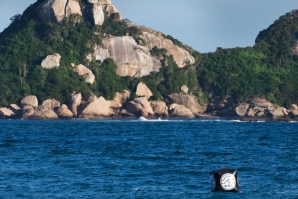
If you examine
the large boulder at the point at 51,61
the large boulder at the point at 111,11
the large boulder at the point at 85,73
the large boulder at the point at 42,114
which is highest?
the large boulder at the point at 111,11

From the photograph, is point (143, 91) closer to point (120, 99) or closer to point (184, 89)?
point (120, 99)

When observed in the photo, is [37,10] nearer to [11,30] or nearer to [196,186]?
[11,30]

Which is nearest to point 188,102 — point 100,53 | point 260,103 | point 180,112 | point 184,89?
point 180,112

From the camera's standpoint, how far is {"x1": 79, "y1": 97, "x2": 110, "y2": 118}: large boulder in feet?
393

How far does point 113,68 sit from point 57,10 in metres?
15.5

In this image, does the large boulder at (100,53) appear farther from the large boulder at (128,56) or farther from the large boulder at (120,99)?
the large boulder at (120,99)

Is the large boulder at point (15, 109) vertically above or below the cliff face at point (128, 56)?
below

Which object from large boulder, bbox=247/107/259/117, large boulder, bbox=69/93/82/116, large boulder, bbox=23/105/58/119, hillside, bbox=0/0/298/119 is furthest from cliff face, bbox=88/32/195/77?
large boulder, bbox=23/105/58/119

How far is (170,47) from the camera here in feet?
495

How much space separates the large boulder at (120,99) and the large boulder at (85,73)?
6.22m

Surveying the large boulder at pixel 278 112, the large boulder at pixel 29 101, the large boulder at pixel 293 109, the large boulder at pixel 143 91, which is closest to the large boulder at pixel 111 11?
the large boulder at pixel 143 91

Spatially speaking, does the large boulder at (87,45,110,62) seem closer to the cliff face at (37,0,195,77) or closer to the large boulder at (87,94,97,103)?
the cliff face at (37,0,195,77)

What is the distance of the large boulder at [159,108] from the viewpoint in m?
130

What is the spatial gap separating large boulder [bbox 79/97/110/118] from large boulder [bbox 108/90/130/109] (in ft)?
23.6
